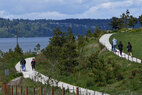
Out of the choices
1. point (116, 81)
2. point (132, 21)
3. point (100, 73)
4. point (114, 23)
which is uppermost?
point (132, 21)

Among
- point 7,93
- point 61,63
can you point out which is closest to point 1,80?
point 61,63

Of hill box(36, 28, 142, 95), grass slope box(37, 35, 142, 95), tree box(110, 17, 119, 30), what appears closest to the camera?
grass slope box(37, 35, 142, 95)

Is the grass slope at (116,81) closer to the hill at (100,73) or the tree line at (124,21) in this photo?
the hill at (100,73)

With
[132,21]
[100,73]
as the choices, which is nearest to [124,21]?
[132,21]

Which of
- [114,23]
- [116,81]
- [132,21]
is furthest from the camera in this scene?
[132,21]

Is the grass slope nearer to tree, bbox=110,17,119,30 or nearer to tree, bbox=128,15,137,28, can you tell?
tree, bbox=110,17,119,30

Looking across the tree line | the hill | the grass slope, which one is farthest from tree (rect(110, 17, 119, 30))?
the grass slope

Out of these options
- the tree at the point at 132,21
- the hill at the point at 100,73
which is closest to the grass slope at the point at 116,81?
the hill at the point at 100,73

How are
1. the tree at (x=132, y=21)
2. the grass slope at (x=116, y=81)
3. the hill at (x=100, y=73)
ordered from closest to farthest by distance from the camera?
the grass slope at (x=116, y=81)
the hill at (x=100, y=73)
the tree at (x=132, y=21)

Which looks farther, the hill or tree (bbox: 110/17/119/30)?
tree (bbox: 110/17/119/30)

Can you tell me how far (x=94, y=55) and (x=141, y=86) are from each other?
1010 centimetres

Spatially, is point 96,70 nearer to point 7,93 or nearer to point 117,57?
point 117,57

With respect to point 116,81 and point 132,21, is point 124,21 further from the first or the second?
point 116,81

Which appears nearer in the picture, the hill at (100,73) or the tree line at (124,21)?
the hill at (100,73)
